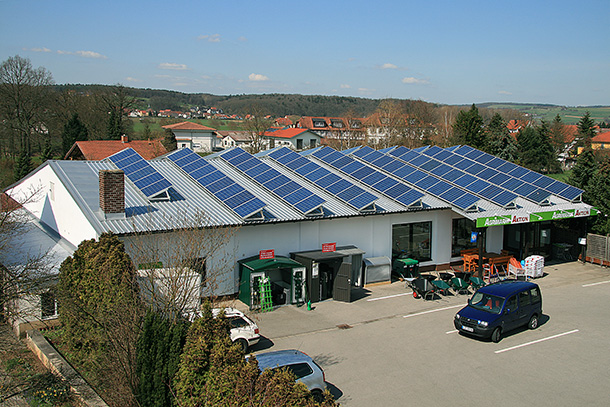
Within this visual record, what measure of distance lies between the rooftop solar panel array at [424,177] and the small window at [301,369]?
14.7m

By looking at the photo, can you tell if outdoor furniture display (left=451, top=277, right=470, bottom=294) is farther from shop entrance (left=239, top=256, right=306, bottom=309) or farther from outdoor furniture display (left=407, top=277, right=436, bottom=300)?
shop entrance (left=239, top=256, right=306, bottom=309)

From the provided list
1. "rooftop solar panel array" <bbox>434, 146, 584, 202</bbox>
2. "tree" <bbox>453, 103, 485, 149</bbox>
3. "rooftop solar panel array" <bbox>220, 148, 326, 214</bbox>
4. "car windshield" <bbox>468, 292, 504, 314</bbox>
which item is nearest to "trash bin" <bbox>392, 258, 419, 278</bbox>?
"rooftop solar panel array" <bbox>220, 148, 326, 214</bbox>

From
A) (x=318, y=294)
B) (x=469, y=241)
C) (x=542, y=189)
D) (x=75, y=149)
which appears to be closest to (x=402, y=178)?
(x=469, y=241)

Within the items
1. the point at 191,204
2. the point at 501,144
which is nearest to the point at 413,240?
the point at 191,204

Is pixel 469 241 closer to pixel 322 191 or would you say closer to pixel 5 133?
pixel 322 191

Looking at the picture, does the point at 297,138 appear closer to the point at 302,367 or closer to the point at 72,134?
the point at 72,134

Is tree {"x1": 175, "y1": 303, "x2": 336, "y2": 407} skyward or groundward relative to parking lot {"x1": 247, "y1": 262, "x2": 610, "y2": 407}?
skyward

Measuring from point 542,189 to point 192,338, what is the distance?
24602mm

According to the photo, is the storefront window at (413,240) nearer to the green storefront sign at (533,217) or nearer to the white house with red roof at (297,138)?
the green storefront sign at (533,217)

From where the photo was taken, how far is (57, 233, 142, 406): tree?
1032 cm

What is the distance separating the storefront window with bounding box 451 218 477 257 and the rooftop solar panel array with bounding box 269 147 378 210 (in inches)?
221

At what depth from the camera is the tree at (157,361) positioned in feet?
32.0

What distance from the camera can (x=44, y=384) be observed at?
38.1ft

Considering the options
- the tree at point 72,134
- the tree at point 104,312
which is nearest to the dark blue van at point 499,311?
the tree at point 104,312
